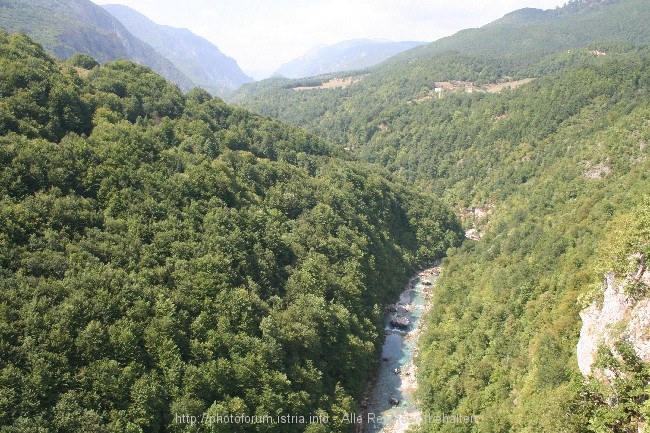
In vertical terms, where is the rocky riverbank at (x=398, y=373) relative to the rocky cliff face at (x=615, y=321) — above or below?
below

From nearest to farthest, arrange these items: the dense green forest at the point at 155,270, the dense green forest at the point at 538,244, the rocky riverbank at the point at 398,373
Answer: the dense green forest at the point at 538,244
the dense green forest at the point at 155,270
the rocky riverbank at the point at 398,373

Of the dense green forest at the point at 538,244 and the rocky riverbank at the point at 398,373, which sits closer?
the dense green forest at the point at 538,244

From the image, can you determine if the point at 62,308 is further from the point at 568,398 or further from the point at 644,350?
the point at 644,350

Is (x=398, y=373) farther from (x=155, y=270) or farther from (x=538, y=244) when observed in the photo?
(x=155, y=270)

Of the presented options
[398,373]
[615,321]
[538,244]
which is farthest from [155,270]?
[538,244]

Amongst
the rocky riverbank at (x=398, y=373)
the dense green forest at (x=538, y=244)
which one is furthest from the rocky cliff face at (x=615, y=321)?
the rocky riverbank at (x=398, y=373)

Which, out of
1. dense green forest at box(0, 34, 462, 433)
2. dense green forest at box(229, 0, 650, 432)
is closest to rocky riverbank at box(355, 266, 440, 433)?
dense green forest at box(0, 34, 462, 433)

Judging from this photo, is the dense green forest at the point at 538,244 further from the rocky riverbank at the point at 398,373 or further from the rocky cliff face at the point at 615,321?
the rocky riverbank at the point at 398,373

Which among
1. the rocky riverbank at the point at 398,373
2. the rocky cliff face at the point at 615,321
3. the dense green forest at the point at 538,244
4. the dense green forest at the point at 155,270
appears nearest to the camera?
the rocky cliff face at the point at 615,321
